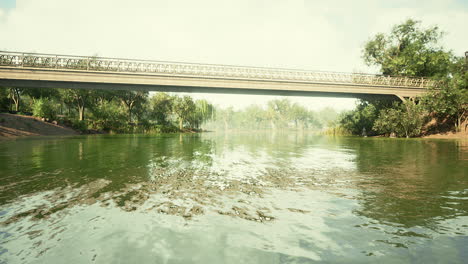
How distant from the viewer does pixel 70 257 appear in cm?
220

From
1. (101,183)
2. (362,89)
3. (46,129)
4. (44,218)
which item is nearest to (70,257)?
(44,218)

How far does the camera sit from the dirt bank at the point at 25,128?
25672 mm

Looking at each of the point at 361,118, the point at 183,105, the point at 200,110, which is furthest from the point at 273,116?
the point at 361,118

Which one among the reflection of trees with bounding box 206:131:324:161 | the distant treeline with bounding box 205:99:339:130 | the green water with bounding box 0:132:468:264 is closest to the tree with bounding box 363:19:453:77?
the reflection of trees with bounding box 206:131:324:161

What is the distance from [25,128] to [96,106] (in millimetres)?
15180

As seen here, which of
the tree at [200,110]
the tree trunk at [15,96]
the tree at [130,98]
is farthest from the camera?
the tree at [200,110]

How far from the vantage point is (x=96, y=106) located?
43000 mm

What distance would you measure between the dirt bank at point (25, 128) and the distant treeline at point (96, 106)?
199cm

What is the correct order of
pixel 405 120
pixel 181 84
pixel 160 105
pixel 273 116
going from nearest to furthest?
pixel 181 84, pixel 405 120, pixel 160 105, pixel 273 116

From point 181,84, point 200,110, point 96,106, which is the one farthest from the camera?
point 200,110

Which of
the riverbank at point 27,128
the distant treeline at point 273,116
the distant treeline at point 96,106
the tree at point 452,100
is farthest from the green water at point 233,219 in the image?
the distant treeline at point 273,116

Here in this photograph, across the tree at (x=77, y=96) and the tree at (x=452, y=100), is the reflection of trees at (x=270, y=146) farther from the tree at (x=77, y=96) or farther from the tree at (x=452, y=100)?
the tree at (x=77, y=96)

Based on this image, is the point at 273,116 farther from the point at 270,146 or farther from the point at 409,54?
the point at 270,146

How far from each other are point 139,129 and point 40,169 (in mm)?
42998
